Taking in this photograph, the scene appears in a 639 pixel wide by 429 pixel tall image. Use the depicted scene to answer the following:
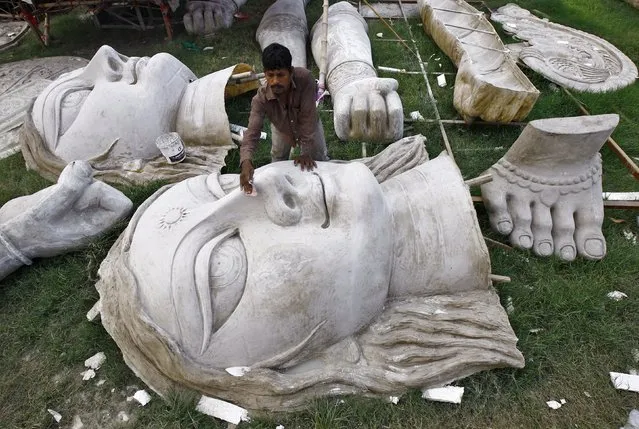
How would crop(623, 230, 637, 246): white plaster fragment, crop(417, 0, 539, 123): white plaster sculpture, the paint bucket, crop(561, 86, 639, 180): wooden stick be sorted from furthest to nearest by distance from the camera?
crop(417, 0, 539, 123): white plaster sculpture → the paint bucket → crop(561, 86, 639, 180): wooden stick → crop(623, 230, 637, 246): white plaster fragment

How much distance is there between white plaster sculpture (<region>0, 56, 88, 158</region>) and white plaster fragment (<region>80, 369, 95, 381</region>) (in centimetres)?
281

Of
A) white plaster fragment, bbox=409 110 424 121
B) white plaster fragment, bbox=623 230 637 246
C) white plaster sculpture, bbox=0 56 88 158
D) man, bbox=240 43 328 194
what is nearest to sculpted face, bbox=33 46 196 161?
white plaster sculpture, bbox=0 56 88 158

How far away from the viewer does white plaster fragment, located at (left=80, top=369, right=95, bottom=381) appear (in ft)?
8.45

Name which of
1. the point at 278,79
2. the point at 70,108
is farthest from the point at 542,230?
the point at 70,108

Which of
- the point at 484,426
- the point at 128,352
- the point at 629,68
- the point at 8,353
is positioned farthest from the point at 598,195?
the point at 8,353

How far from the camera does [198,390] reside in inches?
85.8

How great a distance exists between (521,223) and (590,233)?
527 millimetres

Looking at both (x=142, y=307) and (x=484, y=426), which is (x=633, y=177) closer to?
(x=484, y=426)

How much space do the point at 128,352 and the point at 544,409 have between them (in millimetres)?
2392

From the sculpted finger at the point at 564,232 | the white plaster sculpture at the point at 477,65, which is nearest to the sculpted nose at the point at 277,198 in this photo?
the sculpted finger at the point at 564,232

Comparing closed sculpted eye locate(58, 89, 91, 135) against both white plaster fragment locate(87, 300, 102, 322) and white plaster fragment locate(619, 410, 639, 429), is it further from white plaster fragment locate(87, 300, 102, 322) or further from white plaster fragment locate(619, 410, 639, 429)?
white plaster fragment locate(619, 410, 639, 429)

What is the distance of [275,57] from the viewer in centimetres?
222

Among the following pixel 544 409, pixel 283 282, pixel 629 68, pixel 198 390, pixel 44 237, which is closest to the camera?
pixel 283 282

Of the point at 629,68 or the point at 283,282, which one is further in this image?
the point at 629,68
